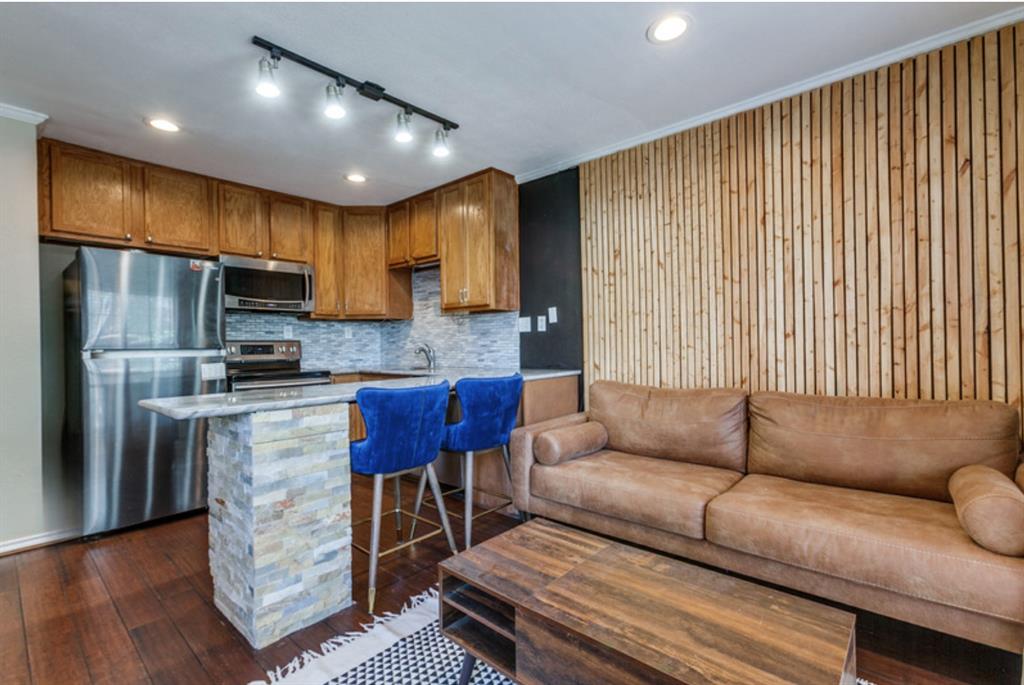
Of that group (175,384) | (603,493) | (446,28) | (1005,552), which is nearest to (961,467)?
(1005,552)

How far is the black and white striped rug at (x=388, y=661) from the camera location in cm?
166

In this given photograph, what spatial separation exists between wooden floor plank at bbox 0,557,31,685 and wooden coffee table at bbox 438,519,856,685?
64.1 inches

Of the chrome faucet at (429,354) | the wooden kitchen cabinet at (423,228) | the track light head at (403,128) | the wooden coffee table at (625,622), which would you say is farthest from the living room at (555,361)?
the chrome faucet at (429,354)

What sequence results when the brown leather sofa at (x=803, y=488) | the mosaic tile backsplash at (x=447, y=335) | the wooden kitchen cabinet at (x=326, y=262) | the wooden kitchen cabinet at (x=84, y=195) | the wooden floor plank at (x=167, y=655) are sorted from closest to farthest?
the brown leather sofa at (x=803, y=488)
the wooden floor plank at (x=167, y=655)
the wooden kitchen cabinet at (x=84, y=195)
the mosaic tile backsplash at (x=447, y=335)
the wooden kitchen cabinet at (x=326, y=262)

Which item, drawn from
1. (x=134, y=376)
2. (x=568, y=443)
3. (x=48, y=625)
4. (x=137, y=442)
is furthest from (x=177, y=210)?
(x=568, y=443)

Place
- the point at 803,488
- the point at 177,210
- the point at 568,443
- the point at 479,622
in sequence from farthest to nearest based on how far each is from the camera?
1. the point at 177,210
2. the point at 568,443
3. the point at 803,488
4. the point at 479,622

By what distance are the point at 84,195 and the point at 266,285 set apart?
1.28 metres

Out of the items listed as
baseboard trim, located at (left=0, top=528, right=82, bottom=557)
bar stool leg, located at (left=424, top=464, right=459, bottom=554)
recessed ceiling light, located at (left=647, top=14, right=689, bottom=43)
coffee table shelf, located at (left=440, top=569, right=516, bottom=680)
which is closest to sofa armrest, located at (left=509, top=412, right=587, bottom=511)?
bar stool leg, located at (left=424, top=464, right=459, bottom=554)

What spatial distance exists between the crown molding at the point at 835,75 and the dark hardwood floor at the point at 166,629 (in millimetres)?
2612

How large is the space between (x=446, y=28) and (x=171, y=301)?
8.52 feet

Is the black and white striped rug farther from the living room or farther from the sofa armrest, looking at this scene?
the sofa armrest

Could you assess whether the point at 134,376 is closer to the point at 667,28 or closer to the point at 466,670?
the point at 466,670

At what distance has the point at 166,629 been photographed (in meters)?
1.95

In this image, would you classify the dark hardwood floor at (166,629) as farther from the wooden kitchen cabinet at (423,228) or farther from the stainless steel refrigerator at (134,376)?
the wooden kitchen cabinet at (423,228)
